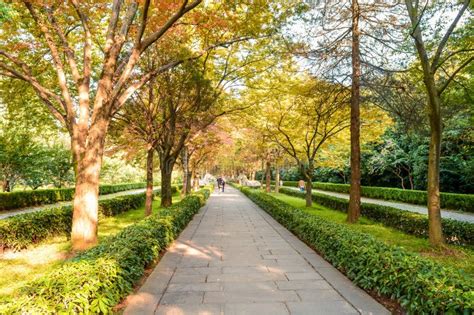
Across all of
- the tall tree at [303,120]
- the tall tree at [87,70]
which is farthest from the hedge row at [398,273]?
the tall tree at [303,120]

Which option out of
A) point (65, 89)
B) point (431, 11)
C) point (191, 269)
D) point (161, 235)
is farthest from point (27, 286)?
point (431, 11)

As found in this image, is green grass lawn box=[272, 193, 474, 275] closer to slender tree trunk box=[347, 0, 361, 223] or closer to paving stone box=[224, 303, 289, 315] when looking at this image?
slender tree trunk box=[347, 0, 361, 223]

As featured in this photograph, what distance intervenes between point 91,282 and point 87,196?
412cm

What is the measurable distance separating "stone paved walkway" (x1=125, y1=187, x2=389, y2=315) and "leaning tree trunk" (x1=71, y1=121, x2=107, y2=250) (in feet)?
6.08

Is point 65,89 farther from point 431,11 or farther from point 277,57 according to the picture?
point 431,11

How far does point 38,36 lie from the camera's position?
8.70m

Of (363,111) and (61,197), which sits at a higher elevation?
(363,111)

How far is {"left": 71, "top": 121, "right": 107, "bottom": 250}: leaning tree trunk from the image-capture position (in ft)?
22.7

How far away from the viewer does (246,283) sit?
498cm

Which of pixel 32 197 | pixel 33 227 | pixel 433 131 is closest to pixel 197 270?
pixel 33 227

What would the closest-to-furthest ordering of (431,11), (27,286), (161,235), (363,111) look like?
(27,286), (161,235), (431,11), (363,111)

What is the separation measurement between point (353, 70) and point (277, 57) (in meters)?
2.76

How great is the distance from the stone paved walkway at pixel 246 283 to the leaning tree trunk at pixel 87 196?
6.08 ft

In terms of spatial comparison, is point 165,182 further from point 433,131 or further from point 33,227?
point 433,131
